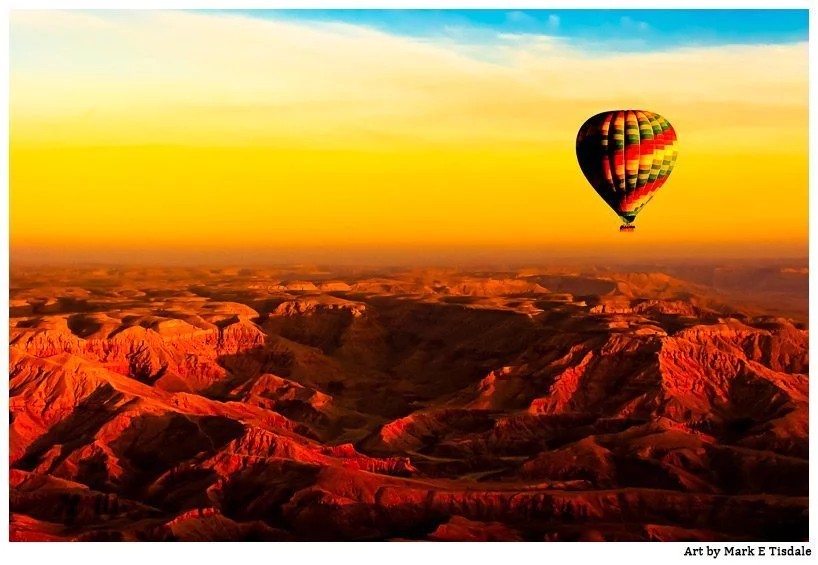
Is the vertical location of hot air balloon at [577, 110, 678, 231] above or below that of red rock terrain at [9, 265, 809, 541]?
above

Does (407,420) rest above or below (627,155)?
below

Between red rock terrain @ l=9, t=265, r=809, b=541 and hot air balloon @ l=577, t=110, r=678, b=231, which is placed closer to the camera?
red rock terrain @ l=9, t=265, r=809, b=541

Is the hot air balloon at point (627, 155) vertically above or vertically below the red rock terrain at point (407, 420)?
above

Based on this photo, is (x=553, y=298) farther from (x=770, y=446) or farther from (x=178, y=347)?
(x=770, y=446)
